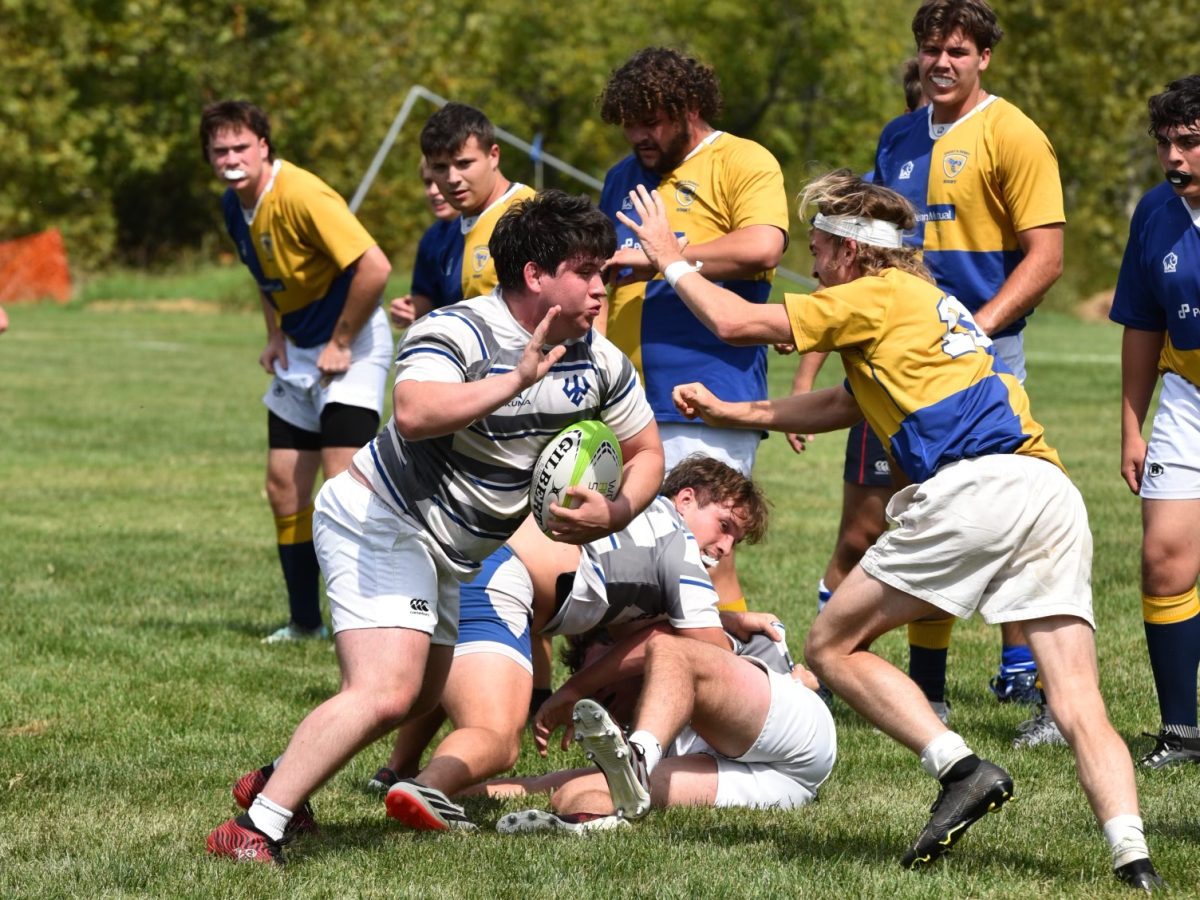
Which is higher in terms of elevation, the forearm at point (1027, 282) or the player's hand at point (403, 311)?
the forearm at point (1027, 282)

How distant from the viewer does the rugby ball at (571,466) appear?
4609 mm

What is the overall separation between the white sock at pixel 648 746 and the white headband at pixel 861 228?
5.03 feet

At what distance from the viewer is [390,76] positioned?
2112 inches

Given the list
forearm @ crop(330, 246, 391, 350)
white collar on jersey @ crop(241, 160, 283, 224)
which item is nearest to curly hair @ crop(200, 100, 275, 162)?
white collar on jersey @ crop(241, 160, 283, 224)

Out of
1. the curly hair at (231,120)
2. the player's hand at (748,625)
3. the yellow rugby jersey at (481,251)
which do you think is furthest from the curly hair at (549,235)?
the curly hair at (231,120)

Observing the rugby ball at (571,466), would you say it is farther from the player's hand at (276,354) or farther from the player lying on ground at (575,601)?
the player's hand at (276,354)

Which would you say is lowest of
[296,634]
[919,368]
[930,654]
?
[296,634]

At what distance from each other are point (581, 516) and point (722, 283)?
2.04 metres

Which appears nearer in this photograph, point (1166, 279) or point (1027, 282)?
point (1166, 279)

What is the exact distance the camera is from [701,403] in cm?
521

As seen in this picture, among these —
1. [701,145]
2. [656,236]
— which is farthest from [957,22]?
[656,236]

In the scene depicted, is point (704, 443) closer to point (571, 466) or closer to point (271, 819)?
point (571, 466)

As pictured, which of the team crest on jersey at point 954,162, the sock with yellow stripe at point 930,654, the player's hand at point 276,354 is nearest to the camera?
the team crest on jersey at point 954,162

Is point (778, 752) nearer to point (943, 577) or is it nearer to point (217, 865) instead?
point (943, 577)
